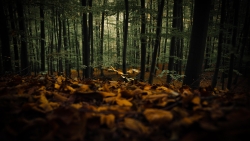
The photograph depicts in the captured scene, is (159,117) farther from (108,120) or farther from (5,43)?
(5,43)

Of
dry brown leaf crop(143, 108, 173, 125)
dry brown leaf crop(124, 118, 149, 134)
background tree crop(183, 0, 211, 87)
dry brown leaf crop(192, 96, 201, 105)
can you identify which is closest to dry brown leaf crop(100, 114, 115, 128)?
dry brown leaf crop(124, 118, 149, 134)

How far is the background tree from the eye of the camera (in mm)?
3506

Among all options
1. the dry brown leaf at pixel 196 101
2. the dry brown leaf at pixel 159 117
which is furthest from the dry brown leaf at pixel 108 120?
the dry brown leaf at pixel 196 101

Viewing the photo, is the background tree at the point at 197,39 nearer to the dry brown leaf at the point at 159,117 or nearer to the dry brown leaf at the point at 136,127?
the dry brown leaf at the point at 159,117

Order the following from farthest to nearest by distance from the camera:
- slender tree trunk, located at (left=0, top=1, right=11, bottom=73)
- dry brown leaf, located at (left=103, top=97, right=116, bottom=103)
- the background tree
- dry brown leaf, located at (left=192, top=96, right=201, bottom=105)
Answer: slender tree trunk, located at (left=0, top=1, right=11, bottom=73) < the background tree < dry brown leaf, located at (left=103, top=97, right=116, bottom=103) < dry brown leaf, located at (left=192, top=96, right=201, bottom=105)

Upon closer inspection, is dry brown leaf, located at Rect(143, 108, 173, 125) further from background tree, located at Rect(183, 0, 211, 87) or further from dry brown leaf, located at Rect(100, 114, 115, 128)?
background tree, located at Rect(183, 0, 211, 87)

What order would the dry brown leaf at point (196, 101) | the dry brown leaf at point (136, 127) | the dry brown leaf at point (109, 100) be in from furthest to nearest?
1. the dry brown leaf at point (109, 100)
2. the dry brown leaf at point (196, 101)
3. the dry brown leaf at point (136, 127)

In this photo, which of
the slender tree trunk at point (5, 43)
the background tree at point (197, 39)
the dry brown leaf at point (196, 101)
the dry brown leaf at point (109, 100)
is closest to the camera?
the dry brown leaf at point (196, 101)

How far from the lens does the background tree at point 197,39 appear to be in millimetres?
3506

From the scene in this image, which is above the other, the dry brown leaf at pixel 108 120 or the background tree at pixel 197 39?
the background tree at pixel 197 39

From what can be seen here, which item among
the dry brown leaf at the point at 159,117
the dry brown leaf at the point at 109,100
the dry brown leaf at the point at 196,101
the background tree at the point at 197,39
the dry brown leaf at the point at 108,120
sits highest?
the background tree at the point at 197,39

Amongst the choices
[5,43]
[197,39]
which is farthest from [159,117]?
[5,43]

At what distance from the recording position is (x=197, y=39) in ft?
12.0

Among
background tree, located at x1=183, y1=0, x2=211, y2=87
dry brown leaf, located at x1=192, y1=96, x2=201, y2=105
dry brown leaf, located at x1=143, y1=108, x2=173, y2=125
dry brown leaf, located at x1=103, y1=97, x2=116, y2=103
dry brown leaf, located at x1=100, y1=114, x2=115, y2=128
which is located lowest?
dry brown leaf, located at x1=103, y1=97, x2=116, y2=103
